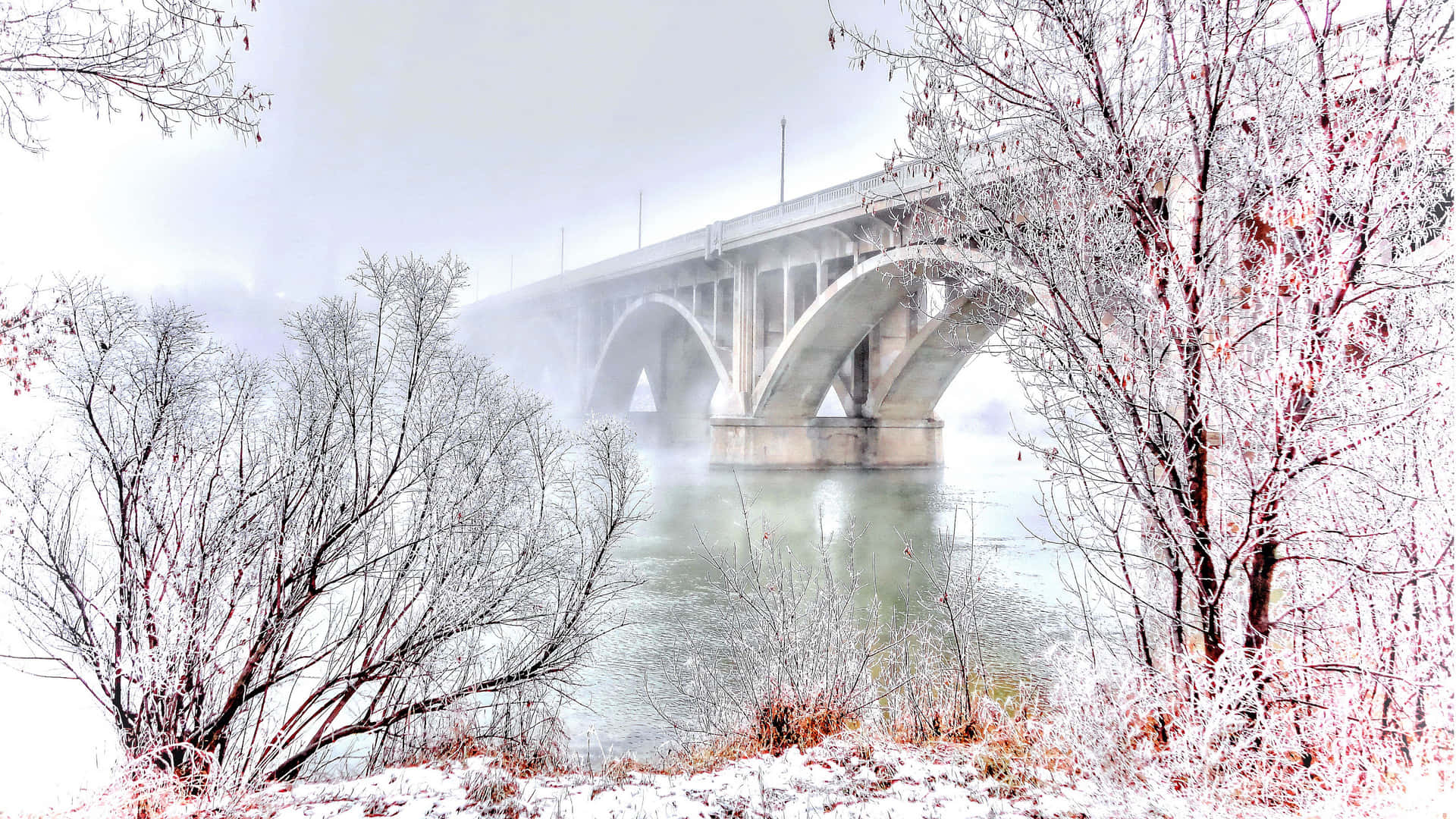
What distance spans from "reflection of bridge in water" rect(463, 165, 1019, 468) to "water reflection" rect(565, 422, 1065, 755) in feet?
5.80

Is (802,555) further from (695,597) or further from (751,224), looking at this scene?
(751,224)

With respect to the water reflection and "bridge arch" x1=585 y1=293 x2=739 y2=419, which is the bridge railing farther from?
the water reflection

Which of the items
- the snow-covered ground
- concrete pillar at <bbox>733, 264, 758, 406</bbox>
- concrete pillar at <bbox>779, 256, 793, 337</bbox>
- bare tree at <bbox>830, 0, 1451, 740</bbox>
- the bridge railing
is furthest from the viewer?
concrete pillar at <bbox>733, 264, 758, 406</bbox>

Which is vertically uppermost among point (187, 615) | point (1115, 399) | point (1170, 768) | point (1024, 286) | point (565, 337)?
point (565, 337)

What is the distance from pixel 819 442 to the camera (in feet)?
87.0

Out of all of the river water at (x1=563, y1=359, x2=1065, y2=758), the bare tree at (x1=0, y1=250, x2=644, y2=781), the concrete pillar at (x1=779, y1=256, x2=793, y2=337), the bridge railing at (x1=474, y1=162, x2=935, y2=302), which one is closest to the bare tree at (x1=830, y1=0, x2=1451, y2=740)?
the river water at (x1=563, y1=359, x2=1065, y2=758)

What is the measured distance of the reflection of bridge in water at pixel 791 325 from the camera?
66.0ft

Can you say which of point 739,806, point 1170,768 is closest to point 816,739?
point 739,806

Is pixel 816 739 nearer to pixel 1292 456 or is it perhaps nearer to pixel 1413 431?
pixel 1292 456

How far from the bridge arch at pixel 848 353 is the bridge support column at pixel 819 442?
46 centimetres

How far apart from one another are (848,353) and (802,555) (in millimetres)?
13288

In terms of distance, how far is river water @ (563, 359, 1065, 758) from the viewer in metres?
6.09

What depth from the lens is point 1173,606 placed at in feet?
10.9

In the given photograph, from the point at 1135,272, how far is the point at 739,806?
3142mm
